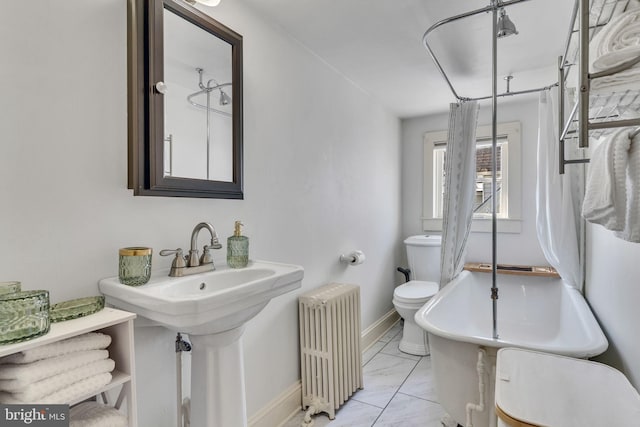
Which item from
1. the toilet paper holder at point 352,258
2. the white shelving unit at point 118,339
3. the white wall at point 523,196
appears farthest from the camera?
the white wall at point 523,196

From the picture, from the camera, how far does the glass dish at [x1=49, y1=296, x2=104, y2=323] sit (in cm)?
89

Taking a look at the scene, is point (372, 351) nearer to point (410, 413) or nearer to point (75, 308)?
point (410, 413)

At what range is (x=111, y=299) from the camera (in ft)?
3.59

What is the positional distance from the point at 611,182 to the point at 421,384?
6.49ft

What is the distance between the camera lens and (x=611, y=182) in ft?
2.61

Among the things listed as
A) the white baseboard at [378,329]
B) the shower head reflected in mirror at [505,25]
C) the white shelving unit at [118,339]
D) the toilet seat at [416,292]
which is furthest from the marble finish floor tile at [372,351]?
the shower head reflected in mirror at [505,25]

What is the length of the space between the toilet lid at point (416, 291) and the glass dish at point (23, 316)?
7.72 ft

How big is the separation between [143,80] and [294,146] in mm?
970

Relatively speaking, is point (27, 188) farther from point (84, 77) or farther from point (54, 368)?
point (54, 368)

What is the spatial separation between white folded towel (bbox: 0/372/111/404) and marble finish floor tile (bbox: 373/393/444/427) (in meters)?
1.55

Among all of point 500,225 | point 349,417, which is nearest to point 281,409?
point 349,417

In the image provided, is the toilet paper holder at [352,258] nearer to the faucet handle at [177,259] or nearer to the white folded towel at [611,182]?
the faucet handle at [177,259]

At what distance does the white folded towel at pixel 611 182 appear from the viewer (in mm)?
779

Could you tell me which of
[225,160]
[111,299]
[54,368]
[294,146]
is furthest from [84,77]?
[294,146]
